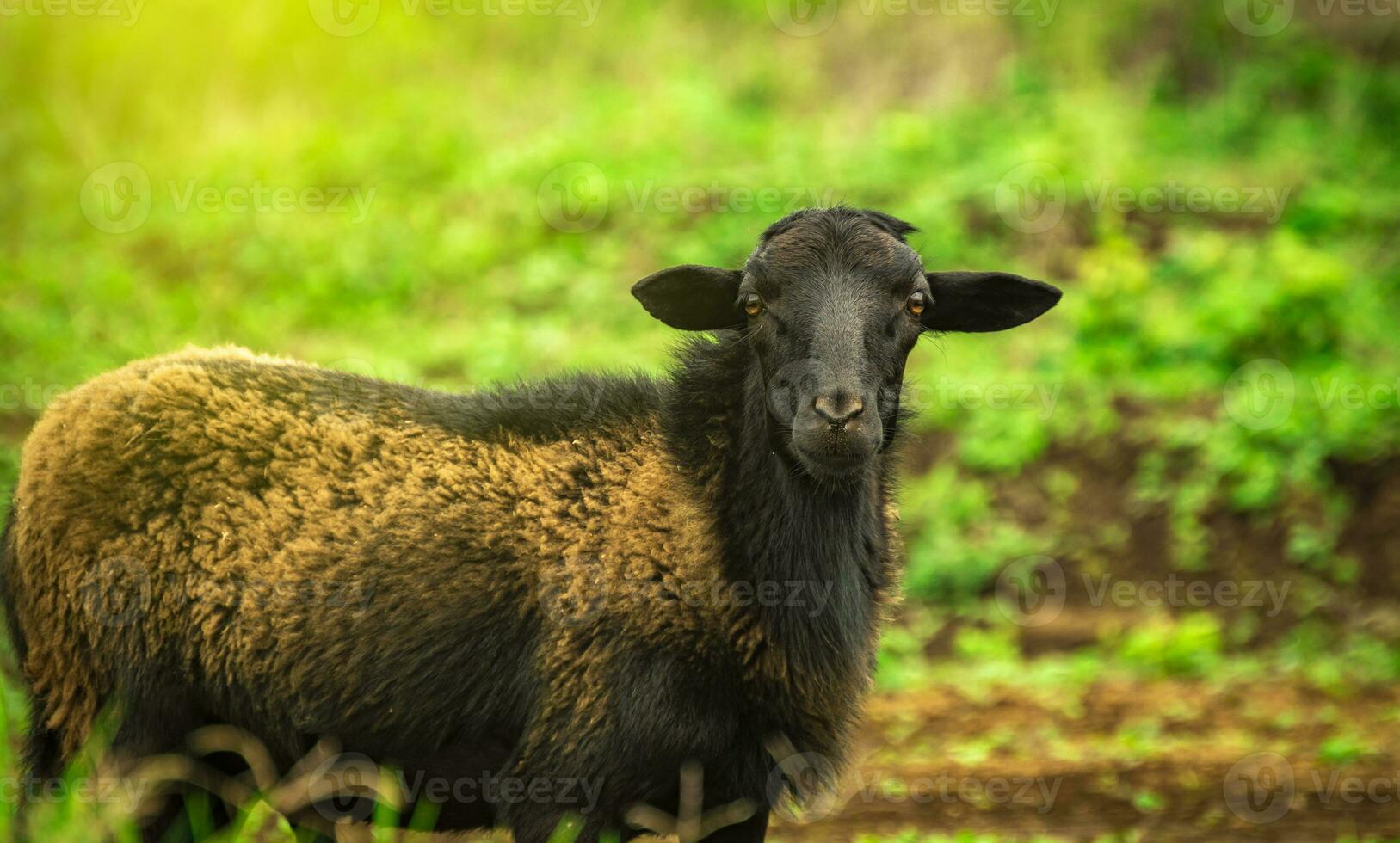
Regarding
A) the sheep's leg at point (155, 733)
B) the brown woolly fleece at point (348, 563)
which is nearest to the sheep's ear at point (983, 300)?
the brown woolly fleece at point (348, 563)

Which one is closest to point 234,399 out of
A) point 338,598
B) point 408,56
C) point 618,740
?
point 338,598

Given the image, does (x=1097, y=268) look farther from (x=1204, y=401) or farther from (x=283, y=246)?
(x=283, y=246)

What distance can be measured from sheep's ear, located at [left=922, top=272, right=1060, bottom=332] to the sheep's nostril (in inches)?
36.1

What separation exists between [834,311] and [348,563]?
1867 mm

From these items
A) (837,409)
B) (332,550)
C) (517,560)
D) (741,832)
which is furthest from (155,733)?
(837,409)

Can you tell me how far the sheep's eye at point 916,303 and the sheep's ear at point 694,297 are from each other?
619 mm

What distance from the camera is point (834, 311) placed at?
4594mm

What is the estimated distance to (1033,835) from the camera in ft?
21.0

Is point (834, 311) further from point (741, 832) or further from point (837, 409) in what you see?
point (741, 832)

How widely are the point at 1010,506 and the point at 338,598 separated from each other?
294 inches

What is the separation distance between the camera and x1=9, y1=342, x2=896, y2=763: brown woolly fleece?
Answer: 4.54m

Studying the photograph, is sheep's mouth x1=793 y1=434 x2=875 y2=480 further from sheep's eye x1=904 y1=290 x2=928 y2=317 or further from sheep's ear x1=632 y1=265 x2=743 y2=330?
sheep's ear x1=632 y1=265 x2=743 y2=330

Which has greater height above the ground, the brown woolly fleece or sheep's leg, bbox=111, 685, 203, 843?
the brown woolly fleece

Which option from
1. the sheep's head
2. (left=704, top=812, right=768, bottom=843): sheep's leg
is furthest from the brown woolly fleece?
the sheep's head
